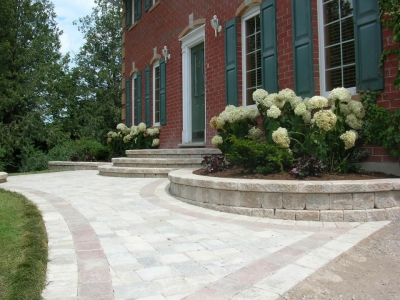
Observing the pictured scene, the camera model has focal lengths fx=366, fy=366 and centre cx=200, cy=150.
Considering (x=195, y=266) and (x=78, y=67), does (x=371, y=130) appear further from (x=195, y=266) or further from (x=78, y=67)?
(x=78, y=67)

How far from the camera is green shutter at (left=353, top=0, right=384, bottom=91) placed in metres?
4.89

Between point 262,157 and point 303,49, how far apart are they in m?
2.15

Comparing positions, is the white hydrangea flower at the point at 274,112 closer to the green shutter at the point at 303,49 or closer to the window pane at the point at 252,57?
the green shutter at the point at 303,49

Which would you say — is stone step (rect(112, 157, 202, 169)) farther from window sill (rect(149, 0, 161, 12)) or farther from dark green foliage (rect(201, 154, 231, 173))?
window sill (rect(149, 0, 161, 12))

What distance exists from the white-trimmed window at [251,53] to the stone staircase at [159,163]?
1.53 meters

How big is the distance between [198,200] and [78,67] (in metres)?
21.1

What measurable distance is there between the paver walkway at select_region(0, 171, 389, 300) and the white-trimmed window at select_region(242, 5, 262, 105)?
334 cm

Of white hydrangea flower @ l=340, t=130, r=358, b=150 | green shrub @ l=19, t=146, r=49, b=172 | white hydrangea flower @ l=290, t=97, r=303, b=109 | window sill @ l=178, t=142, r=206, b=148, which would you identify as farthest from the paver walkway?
green shrub @ l=19, t=146, r=49, b=172

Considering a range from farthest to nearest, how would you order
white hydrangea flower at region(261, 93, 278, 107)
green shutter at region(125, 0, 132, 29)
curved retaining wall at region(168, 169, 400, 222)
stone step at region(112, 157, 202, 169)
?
green shutter at region(125, 0, 132, 29), stone step at region(112, 157, 202, 169), white hydrangea flower at region(261, 93, 278, 107), curved retaining wall at region(168, 169, 400, 222)

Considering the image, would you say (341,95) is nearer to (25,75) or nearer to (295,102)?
(295,102)

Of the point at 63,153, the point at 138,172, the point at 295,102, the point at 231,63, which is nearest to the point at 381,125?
the point at 295,102

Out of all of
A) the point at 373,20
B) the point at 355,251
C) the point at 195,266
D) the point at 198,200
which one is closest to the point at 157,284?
the point at 195,266

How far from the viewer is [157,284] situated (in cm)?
240

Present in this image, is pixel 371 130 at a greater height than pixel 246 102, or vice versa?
pixel 246 102
